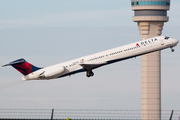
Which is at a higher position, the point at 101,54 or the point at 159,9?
the point at 159,9

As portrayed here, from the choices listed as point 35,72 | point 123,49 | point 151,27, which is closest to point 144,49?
point 123,49

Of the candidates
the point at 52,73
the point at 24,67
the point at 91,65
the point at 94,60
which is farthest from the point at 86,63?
the point at 24,67

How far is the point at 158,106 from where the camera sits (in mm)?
194000

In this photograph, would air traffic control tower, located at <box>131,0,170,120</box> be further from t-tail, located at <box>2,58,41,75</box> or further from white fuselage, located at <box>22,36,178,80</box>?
t-tail, located at <box>2,58,41,75</box>

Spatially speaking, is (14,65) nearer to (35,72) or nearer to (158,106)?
(35,72)

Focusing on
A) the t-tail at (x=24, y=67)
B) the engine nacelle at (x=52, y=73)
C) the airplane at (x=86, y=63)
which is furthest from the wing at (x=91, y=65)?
the t-tail at (x=24, y=67)

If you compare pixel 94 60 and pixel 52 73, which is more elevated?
pixel 94 60

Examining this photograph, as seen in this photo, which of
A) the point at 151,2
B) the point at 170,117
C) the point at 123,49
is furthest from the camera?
the point at 151,2

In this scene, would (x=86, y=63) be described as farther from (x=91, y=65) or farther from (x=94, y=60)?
(x=94, y=60)

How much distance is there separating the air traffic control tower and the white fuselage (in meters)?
64.6

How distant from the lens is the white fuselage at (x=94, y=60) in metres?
120

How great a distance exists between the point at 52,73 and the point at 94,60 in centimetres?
884

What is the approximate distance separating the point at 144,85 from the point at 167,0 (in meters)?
27.9

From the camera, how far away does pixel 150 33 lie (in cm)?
18662
